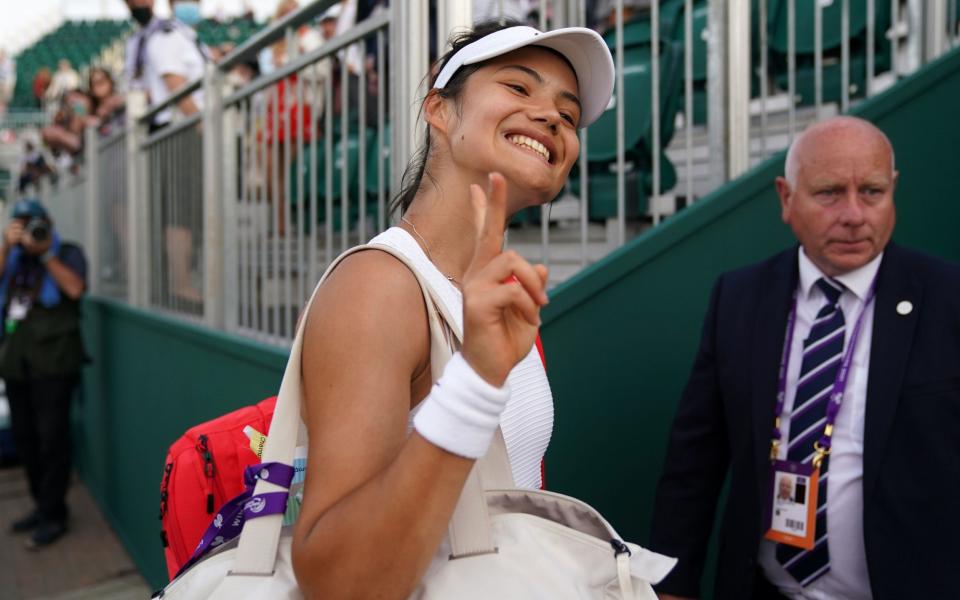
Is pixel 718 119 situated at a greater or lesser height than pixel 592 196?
greater

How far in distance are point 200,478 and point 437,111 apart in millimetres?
788

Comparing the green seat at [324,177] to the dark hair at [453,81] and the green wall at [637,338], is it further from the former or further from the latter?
the dark hair at [453,81]

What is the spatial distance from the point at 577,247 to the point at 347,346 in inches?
84.2

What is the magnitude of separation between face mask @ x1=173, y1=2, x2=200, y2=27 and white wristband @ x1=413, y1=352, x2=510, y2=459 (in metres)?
7.96

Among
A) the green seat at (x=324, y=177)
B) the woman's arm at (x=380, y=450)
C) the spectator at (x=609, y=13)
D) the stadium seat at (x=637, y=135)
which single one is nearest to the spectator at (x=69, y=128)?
the green seat at (x=324, y=177)

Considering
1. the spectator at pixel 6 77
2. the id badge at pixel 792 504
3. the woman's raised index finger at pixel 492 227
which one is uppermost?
the spectator at pixel 6 77

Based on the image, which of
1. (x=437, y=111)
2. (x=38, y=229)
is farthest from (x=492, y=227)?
(x=38, y=229)

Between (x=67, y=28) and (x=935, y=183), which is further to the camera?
(x=67, y=28)

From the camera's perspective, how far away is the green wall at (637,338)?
2674 mm

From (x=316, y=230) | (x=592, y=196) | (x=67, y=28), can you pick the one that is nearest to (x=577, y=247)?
(x=592, y=196)

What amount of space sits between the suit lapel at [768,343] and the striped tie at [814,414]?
0.06m

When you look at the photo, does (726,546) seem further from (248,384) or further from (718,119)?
(248,384)

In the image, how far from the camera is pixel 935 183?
2.86 m

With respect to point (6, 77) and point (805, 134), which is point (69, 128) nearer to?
point (805, 134)
